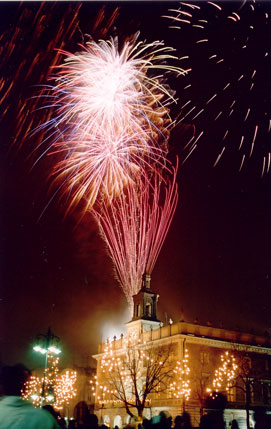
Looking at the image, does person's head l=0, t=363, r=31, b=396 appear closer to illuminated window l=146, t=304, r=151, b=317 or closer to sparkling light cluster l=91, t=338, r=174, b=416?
sparkling light cluster l=91, t=338, r=174, b=416

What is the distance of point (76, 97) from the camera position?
56.4 feet

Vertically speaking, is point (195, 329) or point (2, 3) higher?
point (2, 3)

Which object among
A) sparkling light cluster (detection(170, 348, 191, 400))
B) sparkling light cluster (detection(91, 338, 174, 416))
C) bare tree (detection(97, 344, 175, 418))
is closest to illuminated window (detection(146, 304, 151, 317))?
sparkling light cluster (detection(91, 338, 174, 416))

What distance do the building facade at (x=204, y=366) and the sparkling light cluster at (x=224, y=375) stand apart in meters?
0.13

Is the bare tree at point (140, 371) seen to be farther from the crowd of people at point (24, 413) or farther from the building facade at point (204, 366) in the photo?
the crowd of people at point (24, 413)

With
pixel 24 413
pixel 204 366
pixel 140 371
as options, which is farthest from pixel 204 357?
pixel 24 413

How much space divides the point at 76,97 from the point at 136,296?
3740 cm

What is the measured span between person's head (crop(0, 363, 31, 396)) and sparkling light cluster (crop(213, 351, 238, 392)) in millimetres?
37698

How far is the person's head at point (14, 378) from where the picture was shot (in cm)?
392

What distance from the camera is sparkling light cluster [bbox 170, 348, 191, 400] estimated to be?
3712 cm

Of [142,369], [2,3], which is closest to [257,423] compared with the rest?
[2,3]

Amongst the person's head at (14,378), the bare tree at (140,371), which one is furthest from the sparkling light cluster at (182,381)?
the person's head at (14,378)

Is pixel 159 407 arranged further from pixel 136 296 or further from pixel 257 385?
pixel 136 296

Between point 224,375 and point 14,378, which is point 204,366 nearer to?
point 224,375
